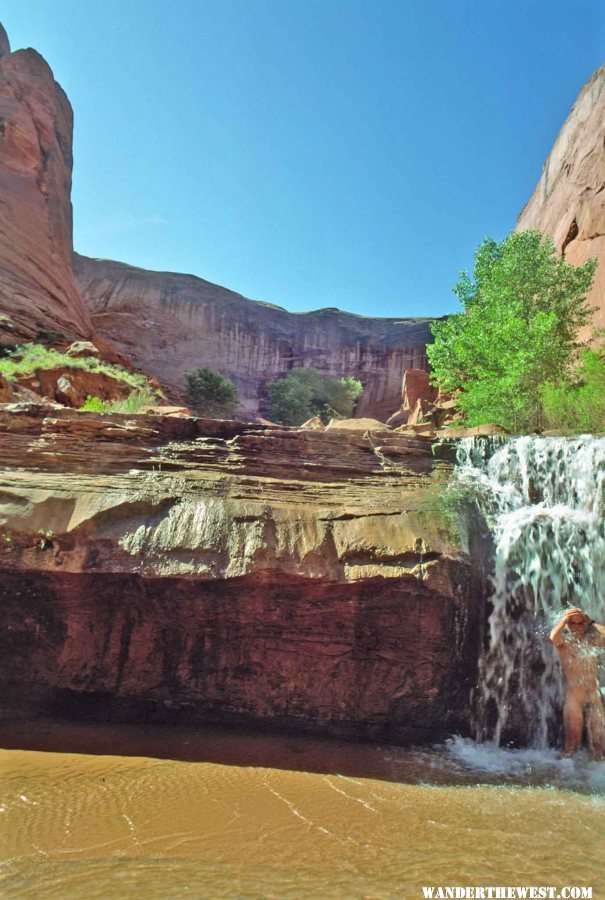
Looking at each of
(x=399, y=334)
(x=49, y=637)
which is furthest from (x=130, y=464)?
(x=399, y=334)

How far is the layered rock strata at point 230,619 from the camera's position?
22.5 ft

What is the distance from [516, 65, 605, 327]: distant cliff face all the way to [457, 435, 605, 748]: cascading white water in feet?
39.0

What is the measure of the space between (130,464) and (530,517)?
580 centimetres

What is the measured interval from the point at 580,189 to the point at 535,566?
2105 centimetres

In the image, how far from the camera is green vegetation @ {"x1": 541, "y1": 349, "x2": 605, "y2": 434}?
39.7ft

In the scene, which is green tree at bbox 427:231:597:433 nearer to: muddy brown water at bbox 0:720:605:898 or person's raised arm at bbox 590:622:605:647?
person's raised arm at bbox 590:622:605:647

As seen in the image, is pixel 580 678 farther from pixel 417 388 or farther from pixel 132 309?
pixel 132 309

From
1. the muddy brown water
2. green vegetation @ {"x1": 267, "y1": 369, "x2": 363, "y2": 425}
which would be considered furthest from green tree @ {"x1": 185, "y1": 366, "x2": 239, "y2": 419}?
the muddy brown water

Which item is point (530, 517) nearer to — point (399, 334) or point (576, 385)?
point (576, 385)

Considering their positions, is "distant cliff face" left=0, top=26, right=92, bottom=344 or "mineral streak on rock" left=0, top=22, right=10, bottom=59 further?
"mineral streak on rock" left=0, top=22, right=10, bottom=59

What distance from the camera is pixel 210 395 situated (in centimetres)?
3459

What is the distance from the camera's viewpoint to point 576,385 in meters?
14.8

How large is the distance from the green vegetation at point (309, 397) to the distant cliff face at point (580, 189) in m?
17.2

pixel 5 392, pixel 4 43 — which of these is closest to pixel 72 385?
pixel 5 392
